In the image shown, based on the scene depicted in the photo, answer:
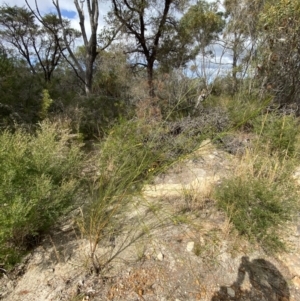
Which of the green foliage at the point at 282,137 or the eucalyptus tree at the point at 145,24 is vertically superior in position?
the eucalyptus tree at the point at 145,24

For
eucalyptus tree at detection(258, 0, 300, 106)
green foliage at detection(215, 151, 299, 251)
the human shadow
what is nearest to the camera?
the human shadow

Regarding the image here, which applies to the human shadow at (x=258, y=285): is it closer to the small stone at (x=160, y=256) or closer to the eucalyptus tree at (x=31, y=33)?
the small stone at (x=160, y=256)

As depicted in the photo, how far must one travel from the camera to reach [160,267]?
1.63 metres

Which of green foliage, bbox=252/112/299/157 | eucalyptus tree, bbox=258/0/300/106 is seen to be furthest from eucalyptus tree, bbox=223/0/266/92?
green foliage, bbox=252/112/299/157

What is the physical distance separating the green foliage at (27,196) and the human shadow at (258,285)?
1.50 meters

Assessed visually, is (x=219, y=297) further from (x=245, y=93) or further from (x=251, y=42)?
(x=251, y=42)

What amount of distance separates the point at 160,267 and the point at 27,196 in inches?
48.7

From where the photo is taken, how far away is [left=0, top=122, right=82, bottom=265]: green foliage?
149 centimetres

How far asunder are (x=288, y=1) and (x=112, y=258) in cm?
541

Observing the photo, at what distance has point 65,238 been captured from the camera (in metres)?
1.97

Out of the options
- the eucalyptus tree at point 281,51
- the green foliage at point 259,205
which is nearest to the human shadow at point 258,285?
the green foliage at point 259,205

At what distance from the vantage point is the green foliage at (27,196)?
149 centimetres

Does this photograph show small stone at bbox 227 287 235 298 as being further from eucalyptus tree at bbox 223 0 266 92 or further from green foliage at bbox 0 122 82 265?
eucalyptus tree at bbox 223 0 266 92

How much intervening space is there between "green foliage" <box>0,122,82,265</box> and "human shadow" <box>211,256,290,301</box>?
150 centimetres
